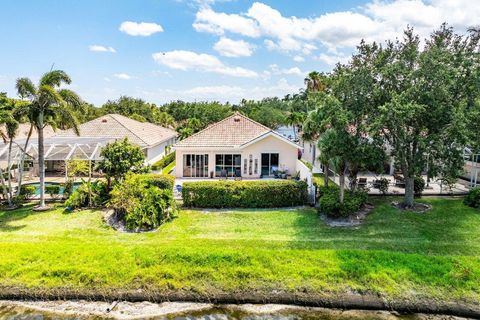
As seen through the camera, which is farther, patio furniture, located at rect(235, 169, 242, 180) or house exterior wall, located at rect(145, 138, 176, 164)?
house exterior wall, located at rect(145, 138, 176, 164)

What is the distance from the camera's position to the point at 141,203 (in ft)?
61.2

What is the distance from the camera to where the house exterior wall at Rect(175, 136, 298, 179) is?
29.9 meters

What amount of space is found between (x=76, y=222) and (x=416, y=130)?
62.8 ft

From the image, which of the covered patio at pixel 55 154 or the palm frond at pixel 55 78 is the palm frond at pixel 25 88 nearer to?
the palm frond at pixel 55 78

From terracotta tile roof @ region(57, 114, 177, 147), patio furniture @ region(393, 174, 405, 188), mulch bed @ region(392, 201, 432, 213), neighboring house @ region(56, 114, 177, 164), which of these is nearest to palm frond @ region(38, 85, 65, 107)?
neighboring house @ region(56, 114, 177, 164)

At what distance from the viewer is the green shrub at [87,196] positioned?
20766 millimetres

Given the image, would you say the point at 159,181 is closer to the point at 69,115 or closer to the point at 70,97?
the point at 69,115

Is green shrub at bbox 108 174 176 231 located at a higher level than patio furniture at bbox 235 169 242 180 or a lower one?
lower

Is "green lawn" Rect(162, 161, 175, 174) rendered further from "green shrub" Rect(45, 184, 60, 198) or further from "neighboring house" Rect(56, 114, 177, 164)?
"green shrub" Rect(45, 184, 60, 198)

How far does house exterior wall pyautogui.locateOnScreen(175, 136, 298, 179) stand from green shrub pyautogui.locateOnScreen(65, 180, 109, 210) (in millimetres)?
8866

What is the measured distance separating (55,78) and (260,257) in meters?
16.2

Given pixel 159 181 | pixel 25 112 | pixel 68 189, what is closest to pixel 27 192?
pixel 68 189

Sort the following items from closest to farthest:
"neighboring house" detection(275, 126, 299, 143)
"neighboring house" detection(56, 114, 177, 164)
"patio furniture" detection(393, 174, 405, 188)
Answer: "patio furniture" detection(393, 174, 405, 188)
"neighboring house" detection(56, 114, 177, 164)
"neighboring house" detection(275, 126, 299, 143)

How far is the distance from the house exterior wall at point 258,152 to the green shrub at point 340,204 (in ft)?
33.8
